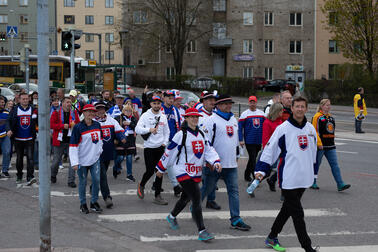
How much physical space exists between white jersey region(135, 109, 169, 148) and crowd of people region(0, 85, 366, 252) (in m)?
0.02

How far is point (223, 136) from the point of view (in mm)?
7934

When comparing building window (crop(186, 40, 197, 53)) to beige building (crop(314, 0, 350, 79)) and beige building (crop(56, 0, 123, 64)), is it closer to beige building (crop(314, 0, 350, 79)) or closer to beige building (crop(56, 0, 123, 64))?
beige building (crop(314, 0, 350, 79))

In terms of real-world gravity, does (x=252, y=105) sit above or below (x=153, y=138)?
above

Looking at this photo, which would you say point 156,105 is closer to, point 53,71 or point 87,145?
point 87,145

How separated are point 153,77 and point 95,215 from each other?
52776mm

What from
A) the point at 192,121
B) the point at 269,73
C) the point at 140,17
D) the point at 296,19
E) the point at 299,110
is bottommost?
the point at 192,121

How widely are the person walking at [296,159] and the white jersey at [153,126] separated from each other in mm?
3230

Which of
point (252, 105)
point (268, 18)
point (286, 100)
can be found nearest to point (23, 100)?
point (252, 105)

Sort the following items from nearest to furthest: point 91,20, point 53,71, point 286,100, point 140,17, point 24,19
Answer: point 286,100
point 53,71
point 140,17
point 24,19
point 91,20

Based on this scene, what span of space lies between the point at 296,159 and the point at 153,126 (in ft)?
12.0

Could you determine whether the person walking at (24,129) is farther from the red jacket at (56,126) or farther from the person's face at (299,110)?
the person's face at (299,110)

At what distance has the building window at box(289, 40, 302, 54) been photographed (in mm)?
64312

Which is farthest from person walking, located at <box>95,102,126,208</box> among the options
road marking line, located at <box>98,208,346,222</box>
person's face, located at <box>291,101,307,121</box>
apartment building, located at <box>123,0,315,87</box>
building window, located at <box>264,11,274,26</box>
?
building window, located at <box>264,11,274,26</box>

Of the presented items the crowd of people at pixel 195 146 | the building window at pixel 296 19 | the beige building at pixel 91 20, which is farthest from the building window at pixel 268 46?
the crowd of people at pixel 195 146
